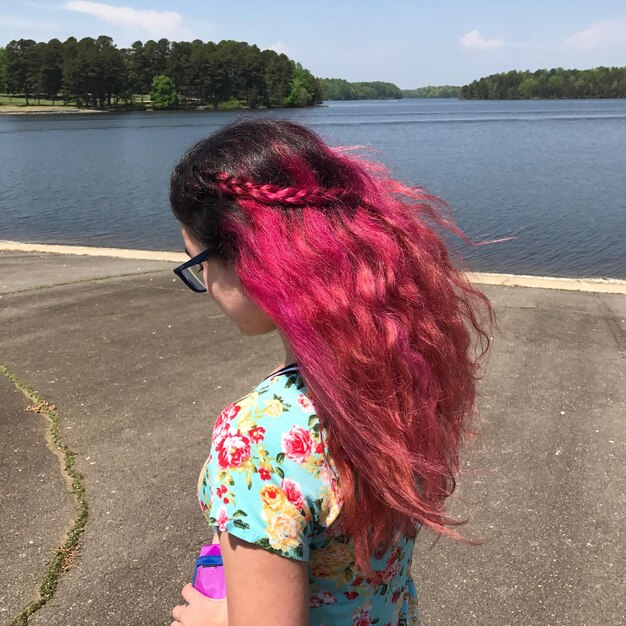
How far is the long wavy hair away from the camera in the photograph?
3.72 ft

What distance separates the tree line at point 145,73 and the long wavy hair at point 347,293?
120217 millimetres

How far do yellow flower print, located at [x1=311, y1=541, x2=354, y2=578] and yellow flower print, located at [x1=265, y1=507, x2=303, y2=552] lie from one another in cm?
14

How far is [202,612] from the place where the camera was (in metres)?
1.24

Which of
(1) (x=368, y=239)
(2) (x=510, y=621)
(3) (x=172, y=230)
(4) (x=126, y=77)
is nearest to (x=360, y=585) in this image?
(1) (x=368, y=239)

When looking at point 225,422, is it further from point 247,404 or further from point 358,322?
point 358,322

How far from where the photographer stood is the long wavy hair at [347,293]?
1.13m

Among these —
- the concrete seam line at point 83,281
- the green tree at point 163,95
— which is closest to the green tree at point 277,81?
the green tree at point 163,95

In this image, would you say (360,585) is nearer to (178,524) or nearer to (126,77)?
(178,524)

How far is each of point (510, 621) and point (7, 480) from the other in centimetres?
303

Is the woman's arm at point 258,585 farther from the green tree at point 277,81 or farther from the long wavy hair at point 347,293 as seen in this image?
the green tree at point 277,81

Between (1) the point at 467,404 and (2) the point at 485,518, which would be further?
(2) the point at 485,518

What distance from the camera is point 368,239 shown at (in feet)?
3.94

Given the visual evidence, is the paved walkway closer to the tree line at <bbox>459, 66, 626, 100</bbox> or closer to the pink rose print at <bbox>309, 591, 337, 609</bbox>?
the pink rose print at <bbox>309, 591, 337, 609</bbox>

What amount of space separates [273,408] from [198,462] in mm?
3229
